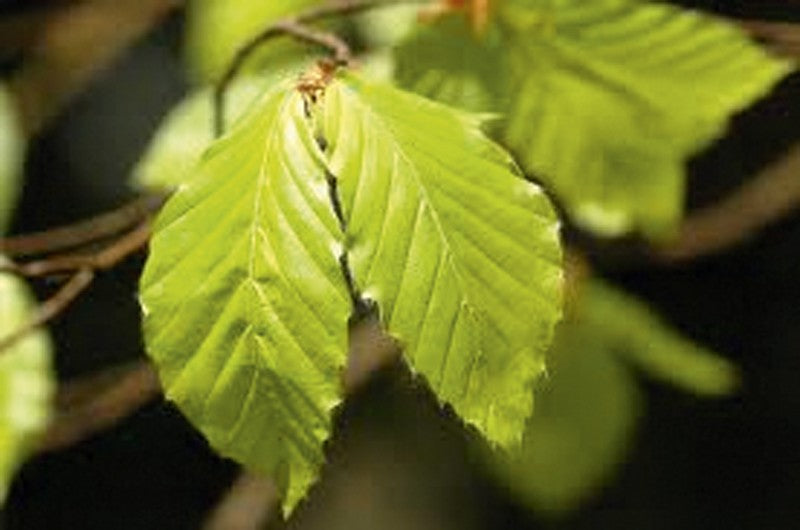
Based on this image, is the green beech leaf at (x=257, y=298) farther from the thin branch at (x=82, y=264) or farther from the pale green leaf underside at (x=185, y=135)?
the pale green leaf underside at (x=185, y=135)

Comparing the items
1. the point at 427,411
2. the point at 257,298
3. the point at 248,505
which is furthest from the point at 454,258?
the point at 427,411

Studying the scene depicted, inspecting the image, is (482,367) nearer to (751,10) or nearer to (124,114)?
(751,10)

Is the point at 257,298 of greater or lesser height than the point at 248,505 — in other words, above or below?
above

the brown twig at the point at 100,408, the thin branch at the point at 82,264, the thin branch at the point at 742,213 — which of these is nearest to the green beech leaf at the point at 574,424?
the thin branch at the point at 742,213

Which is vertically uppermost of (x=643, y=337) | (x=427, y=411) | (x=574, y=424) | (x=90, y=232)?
(x=90, y=232)

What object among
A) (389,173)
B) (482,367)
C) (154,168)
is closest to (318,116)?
(389,173)

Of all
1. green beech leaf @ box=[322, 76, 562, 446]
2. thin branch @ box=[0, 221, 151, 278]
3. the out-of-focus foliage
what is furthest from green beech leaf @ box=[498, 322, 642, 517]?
green beech leaf @ box=[322, 76, 562, 446]

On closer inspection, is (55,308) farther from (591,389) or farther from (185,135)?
(591,389)

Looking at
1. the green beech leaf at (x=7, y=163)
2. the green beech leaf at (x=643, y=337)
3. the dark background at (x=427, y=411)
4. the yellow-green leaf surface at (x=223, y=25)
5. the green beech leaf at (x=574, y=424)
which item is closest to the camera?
the green beech leaf at (x=7, y=163)
